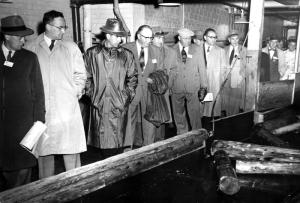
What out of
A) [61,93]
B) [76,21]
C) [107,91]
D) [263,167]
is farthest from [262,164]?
[76,21]

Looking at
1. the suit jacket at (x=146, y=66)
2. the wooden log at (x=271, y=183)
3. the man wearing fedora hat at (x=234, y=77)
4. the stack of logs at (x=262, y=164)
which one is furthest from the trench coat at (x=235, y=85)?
the wooden log at (x=271, y=183)

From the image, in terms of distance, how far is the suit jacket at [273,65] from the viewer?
950 cm

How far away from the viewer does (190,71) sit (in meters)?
6.99

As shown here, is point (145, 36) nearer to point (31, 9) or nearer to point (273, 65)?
point (31, 9)

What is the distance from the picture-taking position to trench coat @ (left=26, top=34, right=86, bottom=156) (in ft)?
13.9

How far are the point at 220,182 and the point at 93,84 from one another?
2340 millimetres

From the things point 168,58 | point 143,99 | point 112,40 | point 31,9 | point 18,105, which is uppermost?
point 31,9

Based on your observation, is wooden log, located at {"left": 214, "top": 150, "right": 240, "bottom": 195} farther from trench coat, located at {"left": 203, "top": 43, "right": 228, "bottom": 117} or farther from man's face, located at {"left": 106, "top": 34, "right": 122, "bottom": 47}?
trench coat, located at {"left": 203, "top": 43, "right": 228, "bottom": 117}

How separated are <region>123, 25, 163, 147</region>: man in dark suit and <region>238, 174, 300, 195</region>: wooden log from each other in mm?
1899

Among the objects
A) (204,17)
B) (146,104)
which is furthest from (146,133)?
(204,17)

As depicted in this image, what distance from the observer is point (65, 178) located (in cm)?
381

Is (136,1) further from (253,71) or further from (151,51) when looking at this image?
(253,71)

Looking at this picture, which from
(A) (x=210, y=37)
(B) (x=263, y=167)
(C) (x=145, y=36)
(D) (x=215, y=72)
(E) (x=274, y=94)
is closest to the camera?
(B) (x=263, y=167)

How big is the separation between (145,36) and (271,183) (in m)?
3.19
